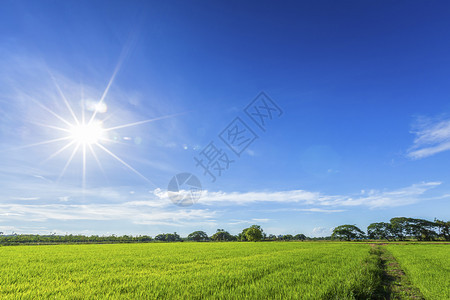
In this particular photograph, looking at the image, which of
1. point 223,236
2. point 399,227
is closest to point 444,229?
point 399,227

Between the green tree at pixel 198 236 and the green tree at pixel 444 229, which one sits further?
the green tree at pixel 198 236

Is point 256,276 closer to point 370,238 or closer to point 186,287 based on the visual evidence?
point 186,287

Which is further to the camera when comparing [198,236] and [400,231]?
[198,236]

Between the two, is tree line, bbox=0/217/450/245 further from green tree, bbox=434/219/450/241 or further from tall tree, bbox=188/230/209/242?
tall tree, bbox=188/230/209/242

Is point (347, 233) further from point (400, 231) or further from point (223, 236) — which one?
point (223, 236)

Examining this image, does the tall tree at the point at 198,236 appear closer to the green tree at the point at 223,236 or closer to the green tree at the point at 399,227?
the green tree at the point at 223,236

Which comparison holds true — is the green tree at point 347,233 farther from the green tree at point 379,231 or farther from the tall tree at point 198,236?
the tall tree at point 198,236

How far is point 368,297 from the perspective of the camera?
8.36 meters

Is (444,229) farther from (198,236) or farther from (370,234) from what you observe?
(198,236)

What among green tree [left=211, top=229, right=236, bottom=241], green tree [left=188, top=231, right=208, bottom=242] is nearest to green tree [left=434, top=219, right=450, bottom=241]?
green tree [left=211, top=229, right=236, bottom=241]

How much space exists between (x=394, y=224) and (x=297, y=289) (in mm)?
138268

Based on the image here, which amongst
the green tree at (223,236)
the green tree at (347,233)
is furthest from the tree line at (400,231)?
the green tree at (223,236)

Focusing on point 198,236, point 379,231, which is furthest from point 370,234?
point 198,236

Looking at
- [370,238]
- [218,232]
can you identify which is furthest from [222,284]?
[218,232]
